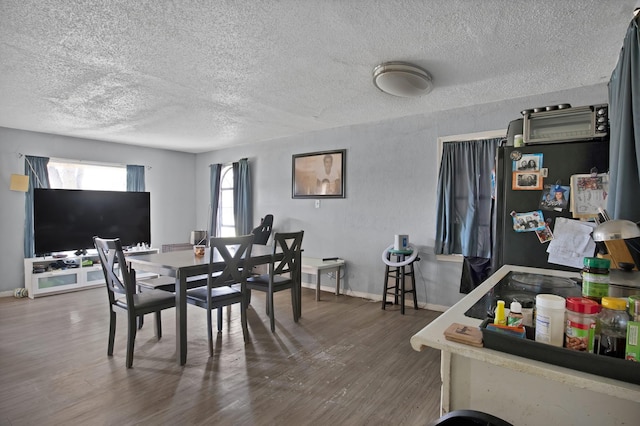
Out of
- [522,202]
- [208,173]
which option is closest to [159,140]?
[208,173]

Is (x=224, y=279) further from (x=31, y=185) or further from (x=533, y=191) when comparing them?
(x=31, y=185)

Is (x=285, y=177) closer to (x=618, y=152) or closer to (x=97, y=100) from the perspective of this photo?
(x=97, y=100)

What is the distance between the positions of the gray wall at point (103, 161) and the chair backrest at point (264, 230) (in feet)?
7.20

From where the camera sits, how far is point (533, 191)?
1.98 m


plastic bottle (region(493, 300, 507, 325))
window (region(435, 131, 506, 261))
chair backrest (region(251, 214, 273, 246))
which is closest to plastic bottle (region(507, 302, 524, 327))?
plastic bottle (region(493, 300, 507, 325))

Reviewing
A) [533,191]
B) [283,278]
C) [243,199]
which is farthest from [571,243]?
[243,199]

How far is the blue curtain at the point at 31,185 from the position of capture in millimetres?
4660

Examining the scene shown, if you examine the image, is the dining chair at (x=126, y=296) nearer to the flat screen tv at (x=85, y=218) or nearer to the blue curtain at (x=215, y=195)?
the flat screen tv at (x=85, y=218)

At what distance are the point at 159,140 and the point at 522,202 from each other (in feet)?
17.3

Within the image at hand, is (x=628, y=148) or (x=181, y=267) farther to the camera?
(x=181, y=267)

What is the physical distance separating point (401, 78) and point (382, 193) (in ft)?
6.08

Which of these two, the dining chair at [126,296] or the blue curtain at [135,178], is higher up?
the blue curtain at [135,178]

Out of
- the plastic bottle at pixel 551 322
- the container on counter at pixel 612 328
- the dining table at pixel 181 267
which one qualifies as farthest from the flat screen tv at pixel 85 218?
the container on counter at pixel 612 328

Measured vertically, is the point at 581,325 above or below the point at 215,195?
below
